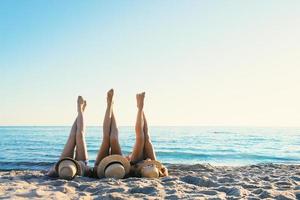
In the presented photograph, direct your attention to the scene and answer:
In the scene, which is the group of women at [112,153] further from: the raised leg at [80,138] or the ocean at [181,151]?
the ocean at [181,151]

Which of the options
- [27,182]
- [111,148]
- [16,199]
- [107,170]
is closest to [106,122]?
[111,148]

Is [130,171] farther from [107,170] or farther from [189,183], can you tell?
[189,183]

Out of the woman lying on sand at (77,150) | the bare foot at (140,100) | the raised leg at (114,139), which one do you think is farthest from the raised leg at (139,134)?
the woman lying on sand at (77,150)

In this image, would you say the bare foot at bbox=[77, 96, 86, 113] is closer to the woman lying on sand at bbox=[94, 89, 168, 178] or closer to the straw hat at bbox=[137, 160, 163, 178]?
the woman lying on sand at bbox=[94, 89, 168, 178]

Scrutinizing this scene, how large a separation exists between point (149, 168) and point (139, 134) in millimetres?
659

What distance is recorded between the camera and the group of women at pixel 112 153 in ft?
Result: 20.8

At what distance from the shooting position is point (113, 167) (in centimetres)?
628

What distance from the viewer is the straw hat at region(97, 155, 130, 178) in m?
→ 6.29

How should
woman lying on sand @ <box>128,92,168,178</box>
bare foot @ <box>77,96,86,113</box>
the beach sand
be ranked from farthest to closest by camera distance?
bare foot @ <box>77,96,86,113</box> → woman lying on sand @ <box>128,92,168,178</box> → the beach sand

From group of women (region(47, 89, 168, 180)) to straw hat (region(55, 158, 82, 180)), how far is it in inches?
0.9

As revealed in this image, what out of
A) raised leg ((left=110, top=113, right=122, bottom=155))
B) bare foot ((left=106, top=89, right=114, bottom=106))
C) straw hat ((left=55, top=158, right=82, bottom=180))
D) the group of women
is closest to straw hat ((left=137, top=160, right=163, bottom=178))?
the group of women

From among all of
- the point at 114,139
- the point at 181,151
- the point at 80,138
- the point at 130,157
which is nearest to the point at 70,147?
the point at 80,138

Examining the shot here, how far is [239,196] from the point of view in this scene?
15.7ft

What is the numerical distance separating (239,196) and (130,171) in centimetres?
244
